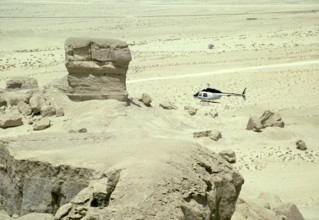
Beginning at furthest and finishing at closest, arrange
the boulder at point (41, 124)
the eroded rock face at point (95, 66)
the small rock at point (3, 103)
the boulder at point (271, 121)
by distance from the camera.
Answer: the boulder at point (271, 121)
the small rock at point (3, 103)
the eroded rock face at point (95, 66)
the boulder at point (41, 124)

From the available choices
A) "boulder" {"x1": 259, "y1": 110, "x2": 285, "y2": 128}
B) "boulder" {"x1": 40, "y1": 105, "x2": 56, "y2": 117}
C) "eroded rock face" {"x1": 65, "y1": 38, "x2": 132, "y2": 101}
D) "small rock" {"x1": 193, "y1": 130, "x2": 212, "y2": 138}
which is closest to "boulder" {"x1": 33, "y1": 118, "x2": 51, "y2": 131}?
"boulder" {"x1": 40, "y1": 105, "x2": 56, "y2": 117}

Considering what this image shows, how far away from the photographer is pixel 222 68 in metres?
29.2

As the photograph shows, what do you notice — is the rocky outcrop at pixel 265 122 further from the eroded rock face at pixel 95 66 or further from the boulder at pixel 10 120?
the boulder at pixel 10 120

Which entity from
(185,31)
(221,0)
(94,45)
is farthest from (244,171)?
(221,0)

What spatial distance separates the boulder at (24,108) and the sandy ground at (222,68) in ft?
3.28

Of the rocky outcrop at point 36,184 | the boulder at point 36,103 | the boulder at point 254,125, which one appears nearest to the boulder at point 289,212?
the rocky outcrop at point 36,184

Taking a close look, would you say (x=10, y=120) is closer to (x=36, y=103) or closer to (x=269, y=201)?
(x=36, y=103)

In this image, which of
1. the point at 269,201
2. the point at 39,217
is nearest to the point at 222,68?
the point at 269,201

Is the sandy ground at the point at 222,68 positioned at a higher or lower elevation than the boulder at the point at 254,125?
lower

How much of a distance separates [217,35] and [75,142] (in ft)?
121

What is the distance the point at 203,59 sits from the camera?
3200cm

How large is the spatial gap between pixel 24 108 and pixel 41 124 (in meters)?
1.61

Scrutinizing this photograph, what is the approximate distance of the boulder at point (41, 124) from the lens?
15.0m

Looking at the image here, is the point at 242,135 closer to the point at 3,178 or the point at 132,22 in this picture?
the point at 3,178
